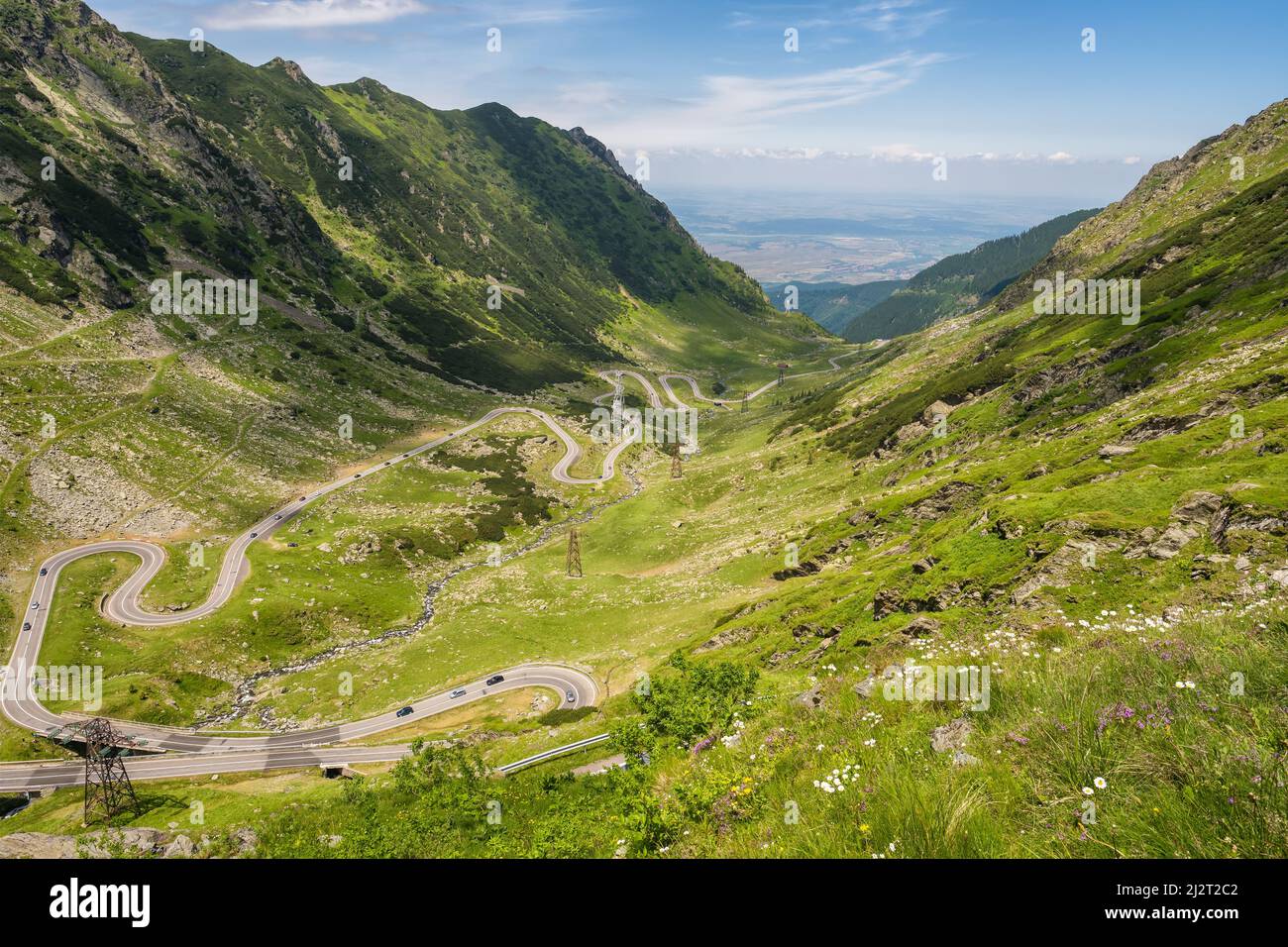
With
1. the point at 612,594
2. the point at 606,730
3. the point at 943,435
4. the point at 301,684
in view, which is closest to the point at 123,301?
the point at 301,684

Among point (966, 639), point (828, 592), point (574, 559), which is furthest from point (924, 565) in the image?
point (574, 559)

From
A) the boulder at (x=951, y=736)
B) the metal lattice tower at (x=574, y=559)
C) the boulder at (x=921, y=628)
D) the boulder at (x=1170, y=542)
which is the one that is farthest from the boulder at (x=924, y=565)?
the metal lattice tower at (x=574, y=559)

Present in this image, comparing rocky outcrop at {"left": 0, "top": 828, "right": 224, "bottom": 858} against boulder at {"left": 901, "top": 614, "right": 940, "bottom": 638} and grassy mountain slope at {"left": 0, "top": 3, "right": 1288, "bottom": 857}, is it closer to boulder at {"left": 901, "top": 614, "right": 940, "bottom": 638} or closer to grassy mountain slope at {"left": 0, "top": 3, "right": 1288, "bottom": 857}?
grassy mountain slope at {"left": 0, "top": 3, "right": 1288, "bottom": 857}

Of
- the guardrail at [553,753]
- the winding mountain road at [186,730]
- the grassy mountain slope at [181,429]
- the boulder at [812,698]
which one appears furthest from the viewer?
the grassy mountain slope at [181,429]

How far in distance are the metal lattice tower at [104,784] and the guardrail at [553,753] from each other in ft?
105

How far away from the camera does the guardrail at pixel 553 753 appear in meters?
40.7

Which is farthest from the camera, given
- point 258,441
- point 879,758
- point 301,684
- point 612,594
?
point 258,441

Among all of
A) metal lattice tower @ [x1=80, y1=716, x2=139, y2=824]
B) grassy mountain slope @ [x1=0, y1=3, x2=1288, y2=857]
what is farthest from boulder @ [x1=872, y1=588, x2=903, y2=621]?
metal lattice tower @ [x1=80, y1=716, x2=139, y2=824]

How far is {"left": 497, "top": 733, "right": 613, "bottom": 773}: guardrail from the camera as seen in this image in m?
40.7

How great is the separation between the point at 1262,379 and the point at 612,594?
71.4m

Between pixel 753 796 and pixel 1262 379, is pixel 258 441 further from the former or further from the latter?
pixel 1262 379

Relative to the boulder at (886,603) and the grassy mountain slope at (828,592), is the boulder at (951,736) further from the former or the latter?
the boulder at (886,603)

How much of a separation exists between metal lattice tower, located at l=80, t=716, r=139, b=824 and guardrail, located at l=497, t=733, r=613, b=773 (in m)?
31.9

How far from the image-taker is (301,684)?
71.8 metres
